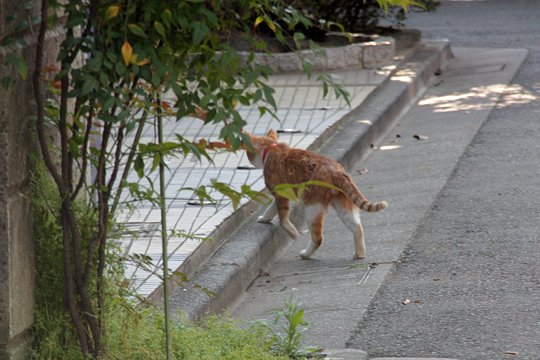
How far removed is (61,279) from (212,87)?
0.88m

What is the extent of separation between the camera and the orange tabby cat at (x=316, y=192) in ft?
20.7

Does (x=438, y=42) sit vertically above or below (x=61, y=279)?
below

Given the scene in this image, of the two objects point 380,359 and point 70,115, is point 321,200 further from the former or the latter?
point 70,115

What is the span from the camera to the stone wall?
330 cm

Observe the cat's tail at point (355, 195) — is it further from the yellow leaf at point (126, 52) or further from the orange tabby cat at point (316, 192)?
the yellow leaf at point (126, 52)

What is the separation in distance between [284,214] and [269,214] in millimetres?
167

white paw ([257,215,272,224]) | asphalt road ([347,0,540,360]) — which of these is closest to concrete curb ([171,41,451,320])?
white paw ([257,215,272,224])

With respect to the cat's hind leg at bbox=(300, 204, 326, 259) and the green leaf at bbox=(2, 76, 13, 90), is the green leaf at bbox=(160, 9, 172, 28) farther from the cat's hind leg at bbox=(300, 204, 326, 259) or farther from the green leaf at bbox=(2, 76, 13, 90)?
the cat's hind leg at bbox=(300, 204, 326, 259)

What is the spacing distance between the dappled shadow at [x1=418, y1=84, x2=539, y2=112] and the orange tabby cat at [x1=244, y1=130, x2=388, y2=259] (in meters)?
4.41

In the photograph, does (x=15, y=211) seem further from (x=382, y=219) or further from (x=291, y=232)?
(x=382, y=219)

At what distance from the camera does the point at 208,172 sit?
8000mm

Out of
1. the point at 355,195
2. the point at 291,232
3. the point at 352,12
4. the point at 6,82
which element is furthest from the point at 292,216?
the point at 352,12

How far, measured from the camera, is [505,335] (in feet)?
16.2

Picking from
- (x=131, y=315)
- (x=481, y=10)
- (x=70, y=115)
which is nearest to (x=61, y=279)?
(x=131, y=315)
